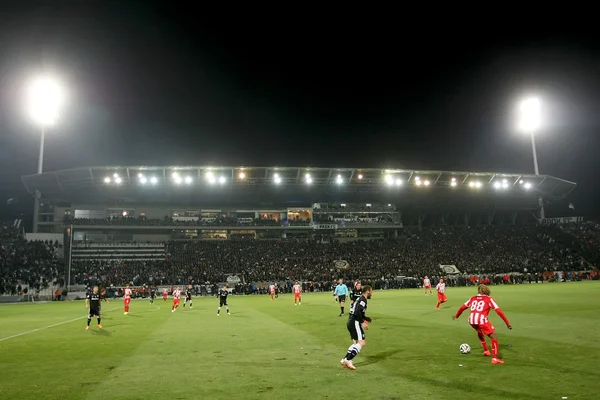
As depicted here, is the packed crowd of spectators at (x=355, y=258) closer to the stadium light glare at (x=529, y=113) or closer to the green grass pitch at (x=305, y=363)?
the stadium light glare at (x=529, y=113)

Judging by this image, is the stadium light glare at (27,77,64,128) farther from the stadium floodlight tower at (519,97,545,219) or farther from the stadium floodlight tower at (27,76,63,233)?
the stadium floodlight tower at (519,97,545,219)

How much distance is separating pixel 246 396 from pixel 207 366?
Result: 308 cm

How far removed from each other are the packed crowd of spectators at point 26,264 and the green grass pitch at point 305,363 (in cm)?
3354

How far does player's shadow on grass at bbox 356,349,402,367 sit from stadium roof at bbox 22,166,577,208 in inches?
2011

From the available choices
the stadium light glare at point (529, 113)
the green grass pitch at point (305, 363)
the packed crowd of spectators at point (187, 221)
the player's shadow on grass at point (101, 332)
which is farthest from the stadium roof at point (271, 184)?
the green grass pitch at point (305, 363)

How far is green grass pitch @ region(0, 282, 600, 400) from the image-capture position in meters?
7.94

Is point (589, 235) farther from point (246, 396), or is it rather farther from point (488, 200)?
point (246, 396)

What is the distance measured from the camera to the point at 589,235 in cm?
6462

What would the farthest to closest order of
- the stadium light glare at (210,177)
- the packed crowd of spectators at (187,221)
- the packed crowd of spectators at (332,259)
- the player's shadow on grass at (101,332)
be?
the packed crowd of spectators at (187,221), the stadium light glare at (210,177), the packed crowd of spectators at (332,259), the player's shadow on grass at (101,332)

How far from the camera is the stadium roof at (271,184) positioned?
61.3 meters

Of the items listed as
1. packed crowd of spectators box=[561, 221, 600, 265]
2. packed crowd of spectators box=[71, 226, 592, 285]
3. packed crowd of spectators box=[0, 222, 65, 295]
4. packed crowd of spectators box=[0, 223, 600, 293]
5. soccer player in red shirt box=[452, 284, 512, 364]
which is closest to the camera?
soccer player in red shirt box=[452, 284, 512, 364]

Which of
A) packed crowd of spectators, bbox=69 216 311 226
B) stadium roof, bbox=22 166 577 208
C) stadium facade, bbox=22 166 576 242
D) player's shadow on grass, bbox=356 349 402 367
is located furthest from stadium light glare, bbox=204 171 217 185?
player's shadow on grass, bbox=356 349 402 367

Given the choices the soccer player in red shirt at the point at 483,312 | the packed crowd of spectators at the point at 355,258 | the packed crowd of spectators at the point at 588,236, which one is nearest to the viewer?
the soccer player in red shirt at the point at 483,312

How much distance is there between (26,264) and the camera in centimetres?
4991
